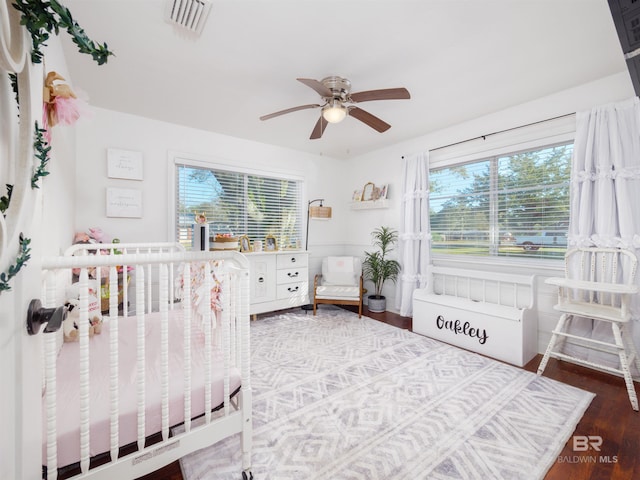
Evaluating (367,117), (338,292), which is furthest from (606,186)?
(338,292)

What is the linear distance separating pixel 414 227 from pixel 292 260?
171cm

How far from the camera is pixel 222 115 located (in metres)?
A: 3.07

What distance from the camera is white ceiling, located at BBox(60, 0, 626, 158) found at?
1655 millimetres

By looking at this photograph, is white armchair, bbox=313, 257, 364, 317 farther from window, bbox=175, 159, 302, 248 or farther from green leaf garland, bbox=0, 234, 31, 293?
green leaf garland, bbox=0, 234, 31, 293

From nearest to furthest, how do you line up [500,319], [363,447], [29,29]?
[29,29] < [363,447] < [500,319]

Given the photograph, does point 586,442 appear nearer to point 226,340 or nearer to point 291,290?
point 226,340

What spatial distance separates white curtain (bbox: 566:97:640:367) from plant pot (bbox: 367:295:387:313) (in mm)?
2059

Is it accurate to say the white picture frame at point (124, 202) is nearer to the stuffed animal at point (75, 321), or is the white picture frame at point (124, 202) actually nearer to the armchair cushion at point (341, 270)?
the stuffed animal at point (75, 321)

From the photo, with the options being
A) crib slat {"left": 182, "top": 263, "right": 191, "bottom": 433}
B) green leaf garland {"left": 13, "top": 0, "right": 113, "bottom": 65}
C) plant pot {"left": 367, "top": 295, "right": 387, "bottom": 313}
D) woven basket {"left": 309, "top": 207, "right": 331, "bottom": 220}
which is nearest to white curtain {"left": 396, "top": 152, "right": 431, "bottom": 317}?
plant pot {"left": 367, "top": 295, "right": 387, "bottom": 313}

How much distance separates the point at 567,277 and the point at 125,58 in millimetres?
3940

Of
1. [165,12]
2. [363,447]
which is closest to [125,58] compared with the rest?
[165,12]

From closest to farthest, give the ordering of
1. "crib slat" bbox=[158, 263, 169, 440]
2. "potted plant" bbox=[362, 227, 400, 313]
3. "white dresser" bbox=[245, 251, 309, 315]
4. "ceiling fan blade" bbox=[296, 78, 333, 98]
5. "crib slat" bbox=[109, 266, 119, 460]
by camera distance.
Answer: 1. "crib slat" bbox=[109, 266, 119, 460]
2. "crib slat" bbox=[158, 263, 169, 440]
3. "ceiling fan blade" bbox=[296, 78, 333, 98]
4. "white dresser" bbox=[245, 251, 309, 315]
5. "potted plant" bbox=[362, 227, 400, 313]

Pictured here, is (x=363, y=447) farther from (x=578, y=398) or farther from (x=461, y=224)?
(x=461, y=224)

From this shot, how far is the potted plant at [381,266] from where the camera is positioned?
3.99 m
